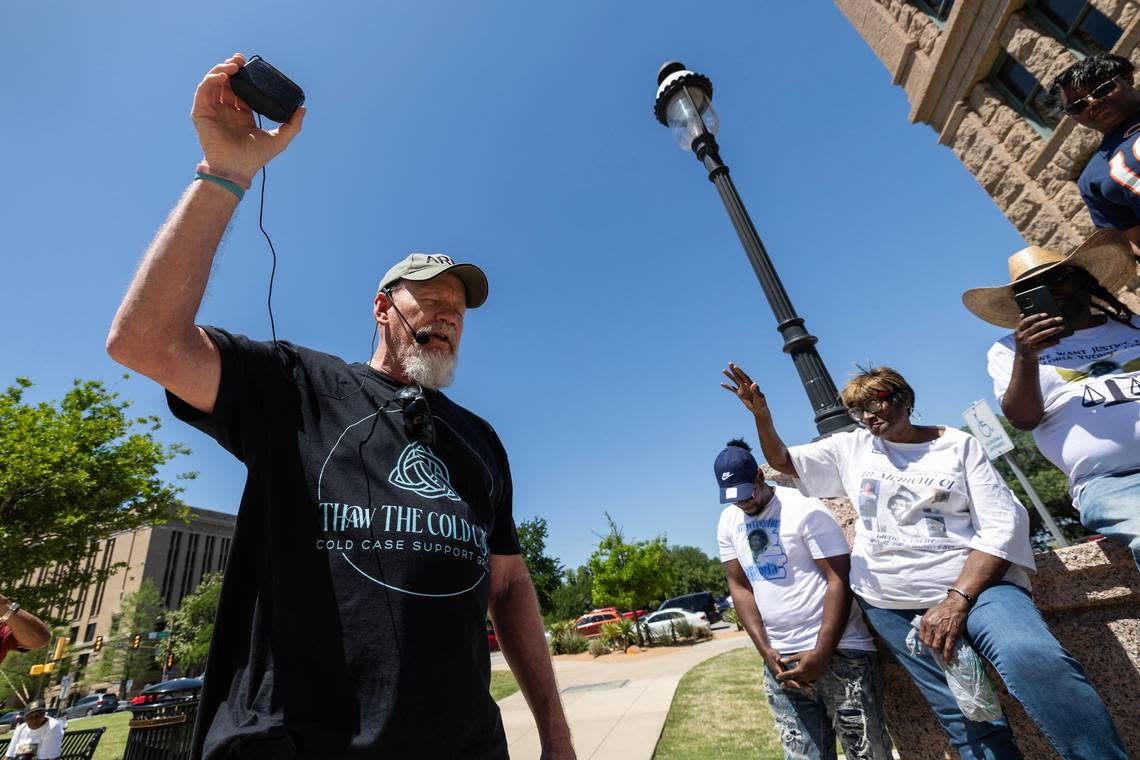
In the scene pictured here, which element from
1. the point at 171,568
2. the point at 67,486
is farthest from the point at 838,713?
the point at 171,568

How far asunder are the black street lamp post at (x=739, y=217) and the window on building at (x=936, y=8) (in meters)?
5.44

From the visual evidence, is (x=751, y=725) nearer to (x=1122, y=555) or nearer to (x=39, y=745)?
(x=1122, y=555)

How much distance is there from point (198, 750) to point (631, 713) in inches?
299

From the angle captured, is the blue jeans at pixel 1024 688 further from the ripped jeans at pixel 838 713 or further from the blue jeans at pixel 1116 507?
the blue jeans at pixel 1116 507

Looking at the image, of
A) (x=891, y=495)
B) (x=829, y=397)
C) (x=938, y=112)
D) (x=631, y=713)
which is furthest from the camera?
(x=938, y=112)

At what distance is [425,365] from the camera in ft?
7.06

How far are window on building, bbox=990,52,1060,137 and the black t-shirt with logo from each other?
9.15 meters

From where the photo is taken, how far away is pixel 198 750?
49.3 inches

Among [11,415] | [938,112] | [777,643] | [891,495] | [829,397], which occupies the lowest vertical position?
[777,643]

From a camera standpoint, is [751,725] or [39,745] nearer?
[751,725]

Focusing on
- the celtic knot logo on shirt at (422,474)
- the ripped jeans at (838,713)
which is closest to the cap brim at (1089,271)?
the ripped jeans at (838,713)

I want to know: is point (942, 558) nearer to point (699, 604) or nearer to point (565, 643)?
point (565, 643)

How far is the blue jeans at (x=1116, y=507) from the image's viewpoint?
231 cm

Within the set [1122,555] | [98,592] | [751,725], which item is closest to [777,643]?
[1122,555]
